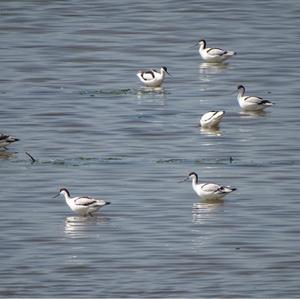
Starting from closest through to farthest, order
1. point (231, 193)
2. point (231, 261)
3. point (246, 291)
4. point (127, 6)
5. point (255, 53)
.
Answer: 1. point (246, 291)
2. point (231, 261)
3. point (231, 193)
4. point (255, 53)
5. point (127, 6)

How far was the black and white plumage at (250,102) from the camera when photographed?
3131cm

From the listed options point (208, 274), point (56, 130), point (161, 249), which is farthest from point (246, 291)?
point (56, 130)

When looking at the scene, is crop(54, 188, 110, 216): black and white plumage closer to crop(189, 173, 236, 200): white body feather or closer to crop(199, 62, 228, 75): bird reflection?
crop(189, 173, 236, 200): white body feather

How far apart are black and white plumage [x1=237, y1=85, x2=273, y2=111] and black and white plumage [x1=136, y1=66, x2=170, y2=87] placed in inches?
104

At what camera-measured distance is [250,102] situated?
→ 31344 mm

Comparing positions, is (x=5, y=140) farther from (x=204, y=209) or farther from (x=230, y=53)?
(x=230, y=53)

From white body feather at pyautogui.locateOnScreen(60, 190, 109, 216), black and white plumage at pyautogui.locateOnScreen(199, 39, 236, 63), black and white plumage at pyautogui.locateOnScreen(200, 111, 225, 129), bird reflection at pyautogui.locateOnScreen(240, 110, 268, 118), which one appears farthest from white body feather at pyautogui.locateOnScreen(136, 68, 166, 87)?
white body feather at pyautogui.locateOnScreen(60, 190, 109, 216)

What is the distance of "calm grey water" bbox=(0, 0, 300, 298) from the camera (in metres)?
20.2

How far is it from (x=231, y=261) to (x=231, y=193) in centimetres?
458

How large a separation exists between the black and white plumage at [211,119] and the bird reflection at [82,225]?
6.42 meters

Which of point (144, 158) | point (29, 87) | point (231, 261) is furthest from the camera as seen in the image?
point (29, 87)

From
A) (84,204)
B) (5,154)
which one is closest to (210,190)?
(84,204)

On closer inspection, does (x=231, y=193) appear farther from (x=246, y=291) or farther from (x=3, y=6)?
(x=3, y=6)

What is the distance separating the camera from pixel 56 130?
2989cm
